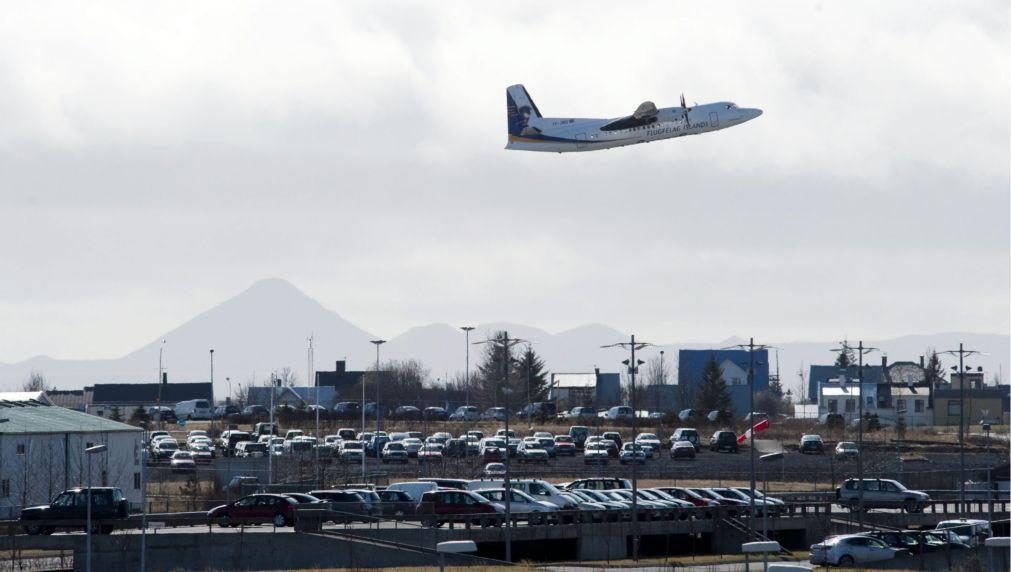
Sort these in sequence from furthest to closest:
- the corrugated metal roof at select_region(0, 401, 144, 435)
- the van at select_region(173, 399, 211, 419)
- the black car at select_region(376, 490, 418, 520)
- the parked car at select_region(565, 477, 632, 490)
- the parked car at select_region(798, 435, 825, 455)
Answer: the van at select_region(173, 399, 211, 419) < the parked car at select_region(798, 435, 825, 455) < the corrugated metal roof at select_region(0, 401, 144, 435) < the parked car at select_region(565, 477, 632, 490) < the black car at select_region(376, 490, 418, 520)

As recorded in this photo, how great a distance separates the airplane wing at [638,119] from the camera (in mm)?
87875

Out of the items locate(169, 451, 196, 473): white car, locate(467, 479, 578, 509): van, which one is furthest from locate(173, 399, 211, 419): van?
locate(467, 479, 578, 509): van

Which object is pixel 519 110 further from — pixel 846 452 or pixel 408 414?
pixel 408 414

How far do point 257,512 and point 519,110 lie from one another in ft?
134

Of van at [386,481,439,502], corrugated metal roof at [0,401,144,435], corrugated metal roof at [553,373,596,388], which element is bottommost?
van at [386,481,439,502]

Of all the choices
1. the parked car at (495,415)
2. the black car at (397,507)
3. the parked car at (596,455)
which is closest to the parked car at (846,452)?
the parked car at (596,455)

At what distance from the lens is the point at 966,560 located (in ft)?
173

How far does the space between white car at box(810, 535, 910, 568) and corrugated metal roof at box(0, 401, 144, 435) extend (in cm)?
3784

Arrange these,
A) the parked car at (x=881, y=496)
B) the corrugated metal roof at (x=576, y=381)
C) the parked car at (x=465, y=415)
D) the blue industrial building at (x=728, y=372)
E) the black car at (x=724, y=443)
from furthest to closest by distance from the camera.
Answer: the corrugated metal roof at (x=576, y=381)
the blue industrial building at (x=728, y=372)
the parked car at (x=465, y=415)
the black car at (x=724, y=443)
the parked car at (x=881, y=496)

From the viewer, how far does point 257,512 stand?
2377 inches

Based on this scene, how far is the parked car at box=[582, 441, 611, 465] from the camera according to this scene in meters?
98.5

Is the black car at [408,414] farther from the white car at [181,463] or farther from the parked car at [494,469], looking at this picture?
the parked car at [494,469]

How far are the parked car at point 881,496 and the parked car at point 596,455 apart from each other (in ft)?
82.2

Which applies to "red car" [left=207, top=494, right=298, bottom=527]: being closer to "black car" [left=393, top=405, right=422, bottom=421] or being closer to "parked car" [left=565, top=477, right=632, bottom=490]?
"parked car" [left=565, top=477, right=632, bottom=490]
